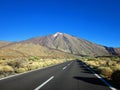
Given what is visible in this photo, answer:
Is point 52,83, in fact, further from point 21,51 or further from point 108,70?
point 21,51

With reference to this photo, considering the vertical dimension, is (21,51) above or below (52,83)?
above

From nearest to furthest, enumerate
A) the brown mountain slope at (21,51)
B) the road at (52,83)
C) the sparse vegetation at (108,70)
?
the road at (52,83) → the sparse vegetation at (108,70) → the brown mountain slope at (21,51)

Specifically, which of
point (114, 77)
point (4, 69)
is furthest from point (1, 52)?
point (114, 77)

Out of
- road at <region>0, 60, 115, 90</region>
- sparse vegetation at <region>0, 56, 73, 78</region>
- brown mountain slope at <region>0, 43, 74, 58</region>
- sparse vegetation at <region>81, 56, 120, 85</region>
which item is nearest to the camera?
road at <region>0, 60, 115, 90</region>

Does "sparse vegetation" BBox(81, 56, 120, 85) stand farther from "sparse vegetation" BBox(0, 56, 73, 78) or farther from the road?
"sparse vegetation" BBox(0, 56, 73, 78)

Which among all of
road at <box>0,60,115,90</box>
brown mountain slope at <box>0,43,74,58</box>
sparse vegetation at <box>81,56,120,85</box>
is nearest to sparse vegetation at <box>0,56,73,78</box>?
road at <box>0,60,115,90</box>

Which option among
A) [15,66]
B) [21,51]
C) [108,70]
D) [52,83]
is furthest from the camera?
[21,51]

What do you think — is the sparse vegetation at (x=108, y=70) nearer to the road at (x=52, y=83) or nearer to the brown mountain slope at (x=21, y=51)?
the road at (x=52, y=83)

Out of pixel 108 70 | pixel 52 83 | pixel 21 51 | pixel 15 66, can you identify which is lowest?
pixel 52 83

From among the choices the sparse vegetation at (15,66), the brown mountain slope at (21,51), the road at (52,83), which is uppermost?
the brown mountain slope at (21,51)

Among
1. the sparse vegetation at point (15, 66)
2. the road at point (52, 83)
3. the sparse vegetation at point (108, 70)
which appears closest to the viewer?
the road at point (52, 83)

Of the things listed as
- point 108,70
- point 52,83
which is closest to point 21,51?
point 108,70

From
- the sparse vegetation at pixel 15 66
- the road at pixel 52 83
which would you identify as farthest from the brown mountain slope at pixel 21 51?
the road at pixel 52 83

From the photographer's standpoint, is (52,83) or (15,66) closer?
(52,83)
